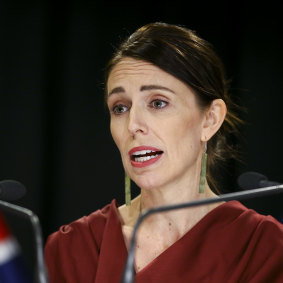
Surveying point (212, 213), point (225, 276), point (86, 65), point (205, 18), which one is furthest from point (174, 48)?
point (205, 18)

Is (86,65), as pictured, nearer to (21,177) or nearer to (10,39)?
(10,39)

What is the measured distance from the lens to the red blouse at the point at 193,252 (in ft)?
3.85

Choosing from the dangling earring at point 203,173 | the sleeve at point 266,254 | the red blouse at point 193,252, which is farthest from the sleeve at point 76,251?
the sleeve at point 266,254

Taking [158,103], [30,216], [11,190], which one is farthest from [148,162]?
[30,216]

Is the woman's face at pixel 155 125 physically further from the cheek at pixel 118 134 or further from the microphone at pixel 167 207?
the microphone at pixel 167 207

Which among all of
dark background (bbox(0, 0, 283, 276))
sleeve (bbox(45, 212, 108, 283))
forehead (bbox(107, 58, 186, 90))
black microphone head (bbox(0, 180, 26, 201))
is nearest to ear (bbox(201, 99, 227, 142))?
forehead (bbox(107, 58, 186, 90))

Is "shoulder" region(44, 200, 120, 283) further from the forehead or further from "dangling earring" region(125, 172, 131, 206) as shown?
the forehead

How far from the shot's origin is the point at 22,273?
1.02 m

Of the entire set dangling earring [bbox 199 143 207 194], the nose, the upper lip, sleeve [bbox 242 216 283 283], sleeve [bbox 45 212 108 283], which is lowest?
sleeve [bbox 45 212 108 283]

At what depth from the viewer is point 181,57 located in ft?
4.41

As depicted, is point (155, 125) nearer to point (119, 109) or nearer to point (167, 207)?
point (119, 109)

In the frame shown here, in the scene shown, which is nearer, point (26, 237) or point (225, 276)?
point (225, 276)

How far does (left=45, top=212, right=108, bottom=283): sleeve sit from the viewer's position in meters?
1.32

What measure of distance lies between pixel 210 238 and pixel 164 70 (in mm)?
403
